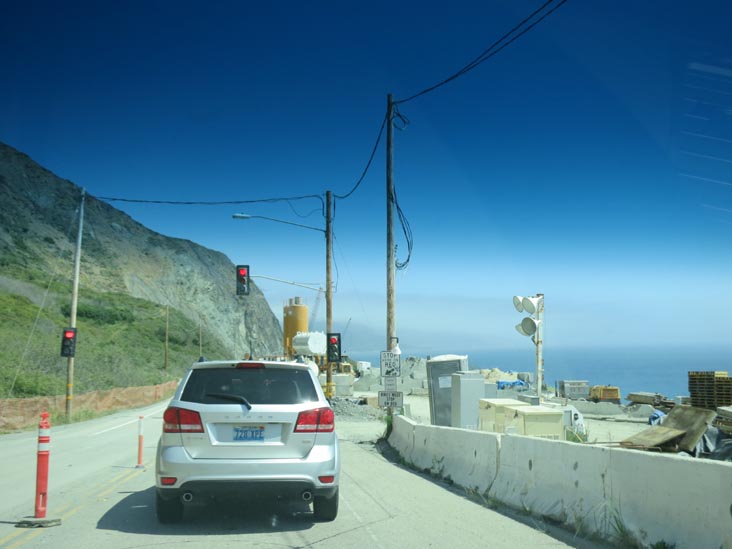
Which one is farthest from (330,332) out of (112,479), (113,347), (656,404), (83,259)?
(83,259)

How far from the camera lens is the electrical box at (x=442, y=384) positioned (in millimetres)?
19906

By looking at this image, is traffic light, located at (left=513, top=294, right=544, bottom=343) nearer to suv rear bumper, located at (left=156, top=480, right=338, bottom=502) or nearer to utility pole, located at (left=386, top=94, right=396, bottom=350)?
utility pole, located at (left=386, top=94, right=396, bottom=350)

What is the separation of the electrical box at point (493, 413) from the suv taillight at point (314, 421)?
353 inches

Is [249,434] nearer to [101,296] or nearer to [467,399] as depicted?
[467,399]

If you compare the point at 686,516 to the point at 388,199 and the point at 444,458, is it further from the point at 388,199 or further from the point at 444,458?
the point at 388,199

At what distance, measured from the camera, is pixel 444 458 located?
1244 centimetres

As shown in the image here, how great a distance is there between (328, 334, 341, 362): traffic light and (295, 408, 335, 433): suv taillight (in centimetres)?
2476

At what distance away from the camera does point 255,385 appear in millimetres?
8234

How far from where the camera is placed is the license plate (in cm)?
782

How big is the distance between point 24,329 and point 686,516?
53.3m

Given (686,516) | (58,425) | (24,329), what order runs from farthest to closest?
1. (24,329)
2. (58,425)
3. (686,516)

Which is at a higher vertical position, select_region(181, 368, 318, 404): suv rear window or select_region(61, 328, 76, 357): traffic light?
select_region(61, 328, 76, 357): traffic light

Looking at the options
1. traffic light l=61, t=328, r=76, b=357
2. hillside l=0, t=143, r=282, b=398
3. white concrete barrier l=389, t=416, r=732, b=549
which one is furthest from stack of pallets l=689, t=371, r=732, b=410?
hillside l=0, t=143, r=282, b=398

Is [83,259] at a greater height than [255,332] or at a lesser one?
greater
